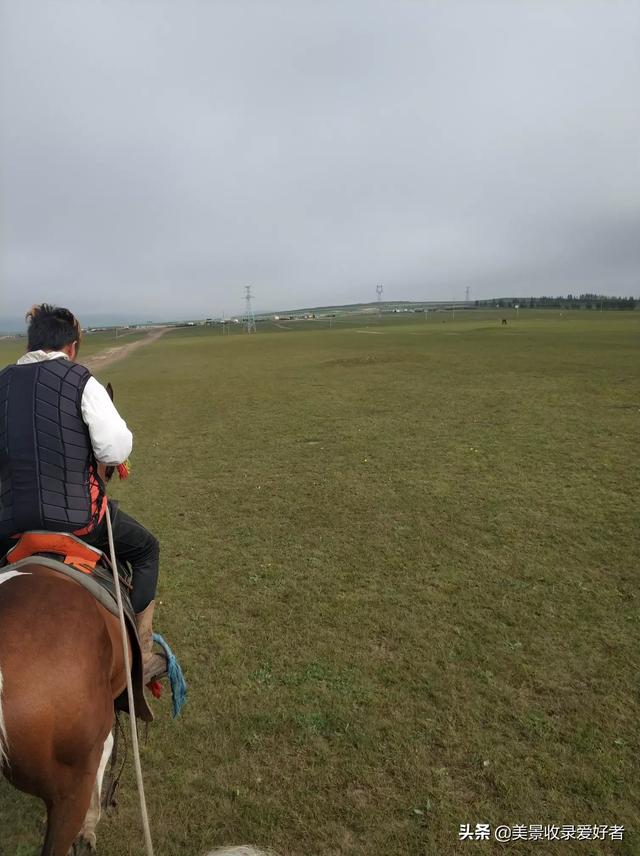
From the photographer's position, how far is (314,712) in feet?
12.3

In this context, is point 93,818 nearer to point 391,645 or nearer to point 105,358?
point 391,645

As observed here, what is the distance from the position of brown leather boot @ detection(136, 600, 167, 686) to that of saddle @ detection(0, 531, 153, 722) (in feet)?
0.35

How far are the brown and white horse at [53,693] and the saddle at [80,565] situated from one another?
0.29 feet

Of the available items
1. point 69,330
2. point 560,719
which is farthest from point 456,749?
point 69,330

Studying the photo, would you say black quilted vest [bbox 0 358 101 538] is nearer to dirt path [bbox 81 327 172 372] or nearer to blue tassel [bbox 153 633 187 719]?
blue tassel [bbox 153 633 187 719]

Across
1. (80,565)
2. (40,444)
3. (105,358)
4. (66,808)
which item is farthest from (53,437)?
(105,358)

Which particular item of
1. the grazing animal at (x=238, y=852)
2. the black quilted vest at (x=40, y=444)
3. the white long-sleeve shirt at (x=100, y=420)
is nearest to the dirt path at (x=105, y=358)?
the white long-sleeve shirt at (x=100, y=420)

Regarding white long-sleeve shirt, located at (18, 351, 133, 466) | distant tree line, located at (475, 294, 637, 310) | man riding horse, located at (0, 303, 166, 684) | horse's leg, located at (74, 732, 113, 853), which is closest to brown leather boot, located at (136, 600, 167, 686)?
horse's leg, located at (74, 732, 113, 853)

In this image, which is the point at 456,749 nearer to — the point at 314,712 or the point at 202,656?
the point at 314,712

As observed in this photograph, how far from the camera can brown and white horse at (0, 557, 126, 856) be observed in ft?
6.49

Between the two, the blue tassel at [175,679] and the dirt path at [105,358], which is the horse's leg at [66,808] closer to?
the blue tassel at [175,679]

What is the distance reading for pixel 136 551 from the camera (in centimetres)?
355

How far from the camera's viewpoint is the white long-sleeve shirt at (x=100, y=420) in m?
2.74

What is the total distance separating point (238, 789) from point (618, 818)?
2312 mm
